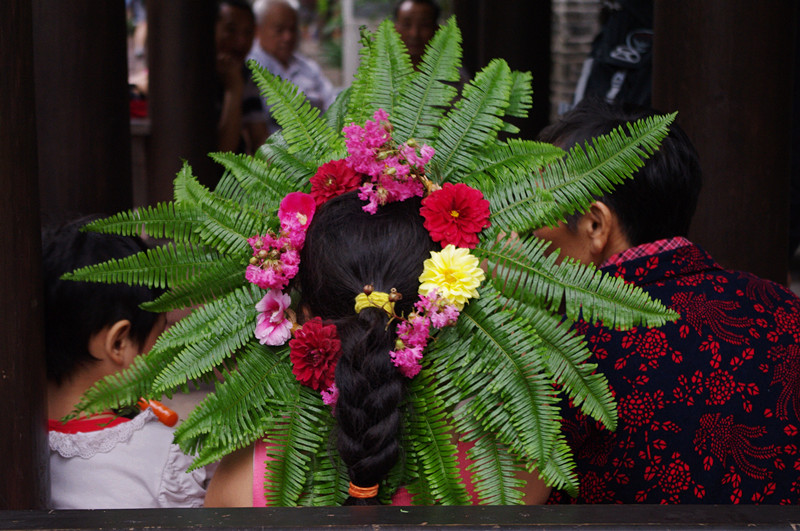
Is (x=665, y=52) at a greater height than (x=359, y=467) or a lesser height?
greater

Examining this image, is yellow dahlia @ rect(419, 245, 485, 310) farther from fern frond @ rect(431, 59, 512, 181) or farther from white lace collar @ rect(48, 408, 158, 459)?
white lace collar @ rect(48, 408, 158, 459)

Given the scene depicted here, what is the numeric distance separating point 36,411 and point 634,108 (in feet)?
4.49

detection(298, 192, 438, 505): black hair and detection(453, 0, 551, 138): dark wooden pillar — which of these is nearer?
detection(298, 192, 438, 505): black hair

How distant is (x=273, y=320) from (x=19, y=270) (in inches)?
19.3

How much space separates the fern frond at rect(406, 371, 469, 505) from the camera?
4.91 ft

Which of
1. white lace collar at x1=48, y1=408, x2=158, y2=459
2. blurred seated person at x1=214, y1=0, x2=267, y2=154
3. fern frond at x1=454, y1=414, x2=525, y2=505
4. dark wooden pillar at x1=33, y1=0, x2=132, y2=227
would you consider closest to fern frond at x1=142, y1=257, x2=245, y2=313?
fern frond at x1=454, y1=414, x2=525, y2=505

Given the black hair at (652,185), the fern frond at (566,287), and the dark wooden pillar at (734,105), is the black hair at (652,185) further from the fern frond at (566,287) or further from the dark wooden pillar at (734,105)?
the dark wooden pillar at (734,105)

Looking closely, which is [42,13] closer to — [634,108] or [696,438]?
[634,108]

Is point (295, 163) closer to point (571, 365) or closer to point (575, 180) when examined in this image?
point (575, 180)

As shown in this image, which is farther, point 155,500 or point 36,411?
point 155,500

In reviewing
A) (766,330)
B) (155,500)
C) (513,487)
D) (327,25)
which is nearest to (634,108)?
(766,330)

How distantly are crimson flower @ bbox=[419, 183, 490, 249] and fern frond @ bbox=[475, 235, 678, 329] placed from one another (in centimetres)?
5

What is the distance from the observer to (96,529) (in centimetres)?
114

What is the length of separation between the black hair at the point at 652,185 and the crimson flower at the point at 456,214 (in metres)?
0.41
